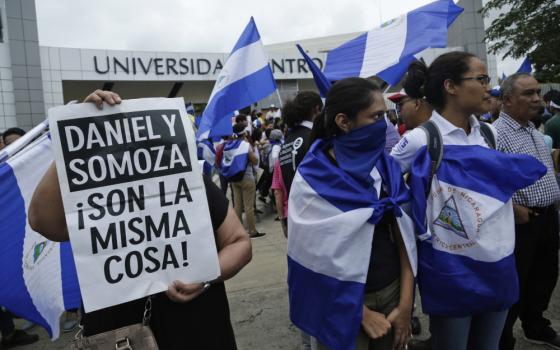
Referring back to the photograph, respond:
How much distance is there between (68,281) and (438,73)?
2882mm

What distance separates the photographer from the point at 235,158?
7.62 meters

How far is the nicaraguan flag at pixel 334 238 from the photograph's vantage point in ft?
6.12

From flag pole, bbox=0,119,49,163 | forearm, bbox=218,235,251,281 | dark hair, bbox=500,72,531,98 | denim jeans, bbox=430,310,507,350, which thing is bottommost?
denim jeans, bbox=430,310,507,350

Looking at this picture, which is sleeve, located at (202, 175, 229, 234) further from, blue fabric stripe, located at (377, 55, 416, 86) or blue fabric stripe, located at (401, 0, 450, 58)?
blue fabric stripe, located at (401, 0, 450, 58)

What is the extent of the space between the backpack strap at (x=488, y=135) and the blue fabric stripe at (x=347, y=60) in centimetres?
241

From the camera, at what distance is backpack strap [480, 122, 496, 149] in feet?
8.07

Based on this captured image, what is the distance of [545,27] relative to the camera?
18.8 m

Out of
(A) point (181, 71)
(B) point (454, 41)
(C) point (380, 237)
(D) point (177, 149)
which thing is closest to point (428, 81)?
(C) point (380, 237)

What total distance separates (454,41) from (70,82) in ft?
83.8

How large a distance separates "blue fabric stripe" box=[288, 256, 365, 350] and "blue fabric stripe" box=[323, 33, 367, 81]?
3226mm

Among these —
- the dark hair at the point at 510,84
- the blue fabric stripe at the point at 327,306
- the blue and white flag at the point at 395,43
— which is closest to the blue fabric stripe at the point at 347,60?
the blue and white flag at the point at 395,43

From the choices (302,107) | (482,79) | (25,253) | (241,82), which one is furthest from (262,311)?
(482,79)

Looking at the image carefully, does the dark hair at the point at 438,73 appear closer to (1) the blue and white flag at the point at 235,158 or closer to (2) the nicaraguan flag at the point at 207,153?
(1) the blue and white flag at the point at 235,158

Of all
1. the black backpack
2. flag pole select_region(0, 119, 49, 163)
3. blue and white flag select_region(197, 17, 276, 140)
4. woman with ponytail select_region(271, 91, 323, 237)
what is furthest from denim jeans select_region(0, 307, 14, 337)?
the black backpack
